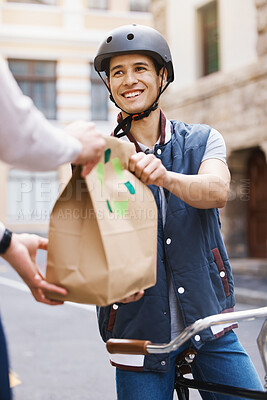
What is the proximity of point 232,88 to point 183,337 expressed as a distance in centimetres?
962

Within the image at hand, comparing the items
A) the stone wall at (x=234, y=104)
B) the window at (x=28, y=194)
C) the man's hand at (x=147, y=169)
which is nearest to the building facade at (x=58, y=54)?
the window at (x=28, y=194)

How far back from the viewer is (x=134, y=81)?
216 centimetres

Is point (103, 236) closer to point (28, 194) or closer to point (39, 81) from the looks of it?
point (28, 194)

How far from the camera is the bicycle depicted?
1.66 meters

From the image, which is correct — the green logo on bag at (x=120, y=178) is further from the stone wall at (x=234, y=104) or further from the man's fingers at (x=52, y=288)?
the stone wall at (x=234, y=104)

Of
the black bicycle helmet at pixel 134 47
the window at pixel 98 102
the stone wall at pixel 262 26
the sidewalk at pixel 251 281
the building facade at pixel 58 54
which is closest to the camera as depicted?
the black bicycle helmet at pixel 134 47

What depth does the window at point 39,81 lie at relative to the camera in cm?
2122

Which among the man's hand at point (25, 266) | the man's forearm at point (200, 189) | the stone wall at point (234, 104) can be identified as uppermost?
the stone wall at point (234, 104)

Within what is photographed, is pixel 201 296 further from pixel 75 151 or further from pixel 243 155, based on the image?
pixel 243 155

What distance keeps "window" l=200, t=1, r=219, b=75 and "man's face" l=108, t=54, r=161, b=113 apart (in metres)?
9.82

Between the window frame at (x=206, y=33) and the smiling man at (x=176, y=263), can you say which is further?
the window frame at (x=206, y=33)

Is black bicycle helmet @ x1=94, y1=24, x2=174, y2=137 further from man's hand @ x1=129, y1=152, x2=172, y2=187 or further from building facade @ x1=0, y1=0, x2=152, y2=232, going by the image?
building facade @ x1=0, y1=0, x2=152, y2=232

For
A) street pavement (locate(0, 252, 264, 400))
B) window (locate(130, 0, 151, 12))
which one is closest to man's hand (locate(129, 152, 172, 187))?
street pavement (locate(0, 252, 264, 400))

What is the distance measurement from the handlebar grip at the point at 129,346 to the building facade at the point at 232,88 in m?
8.64
